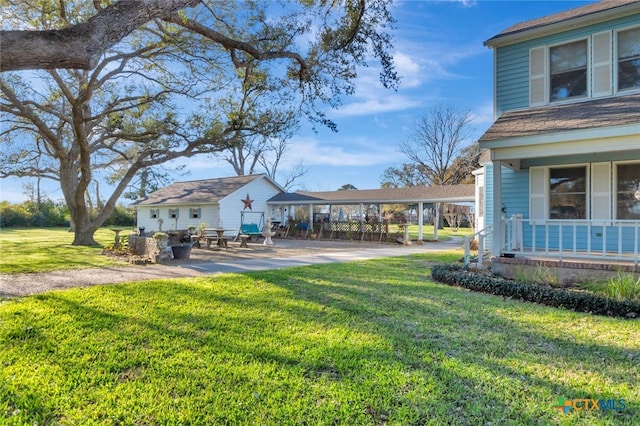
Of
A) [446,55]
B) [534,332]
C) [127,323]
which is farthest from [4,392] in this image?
[446,55]

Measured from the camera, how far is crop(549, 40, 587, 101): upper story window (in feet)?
30.0

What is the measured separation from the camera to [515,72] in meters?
10.0

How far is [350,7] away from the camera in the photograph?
9.49 metres

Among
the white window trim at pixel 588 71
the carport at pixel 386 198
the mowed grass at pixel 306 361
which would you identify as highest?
the white window trim at pixel 588 71

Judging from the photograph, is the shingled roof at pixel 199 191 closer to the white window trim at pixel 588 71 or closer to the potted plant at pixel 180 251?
the potted plant at pixel 180 251

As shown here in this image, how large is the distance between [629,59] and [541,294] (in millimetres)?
6512

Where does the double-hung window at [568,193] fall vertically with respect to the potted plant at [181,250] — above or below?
above

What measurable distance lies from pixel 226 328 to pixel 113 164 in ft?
109

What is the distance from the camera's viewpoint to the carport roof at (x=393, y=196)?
2019cm

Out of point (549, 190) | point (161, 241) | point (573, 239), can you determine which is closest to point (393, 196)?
point (549, 190)

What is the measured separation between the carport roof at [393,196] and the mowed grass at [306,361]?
1475 cm

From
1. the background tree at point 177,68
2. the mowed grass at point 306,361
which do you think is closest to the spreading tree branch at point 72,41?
the background tree at point 177,68

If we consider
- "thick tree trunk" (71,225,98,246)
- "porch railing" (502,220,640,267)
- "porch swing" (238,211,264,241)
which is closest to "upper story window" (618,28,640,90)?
"porch railing" (502,220,640,267)

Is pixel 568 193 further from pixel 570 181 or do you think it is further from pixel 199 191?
pixel 199 191
